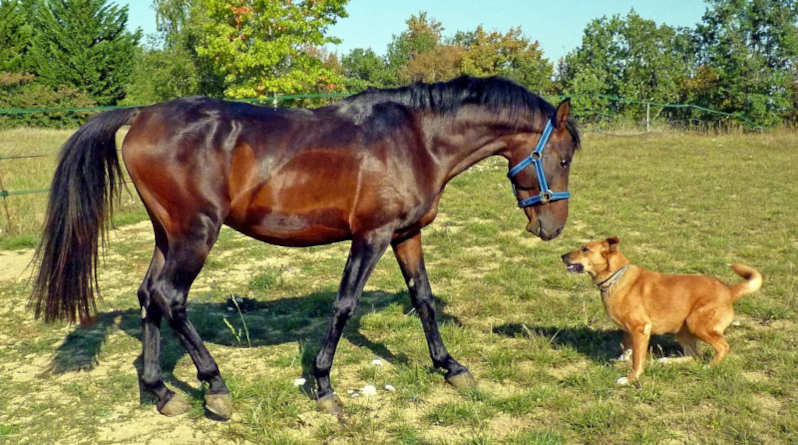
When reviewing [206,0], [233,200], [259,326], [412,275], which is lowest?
[259,326]

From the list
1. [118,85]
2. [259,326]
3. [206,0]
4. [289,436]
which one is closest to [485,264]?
[259,326]

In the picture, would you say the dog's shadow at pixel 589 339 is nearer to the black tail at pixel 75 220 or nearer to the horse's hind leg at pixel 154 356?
the horse's hind leg at pixel 154 356

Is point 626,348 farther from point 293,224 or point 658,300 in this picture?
point 293,224

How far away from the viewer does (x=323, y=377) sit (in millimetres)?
3936

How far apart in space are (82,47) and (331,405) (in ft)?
123

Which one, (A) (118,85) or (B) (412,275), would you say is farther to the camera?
(A) (118,85)

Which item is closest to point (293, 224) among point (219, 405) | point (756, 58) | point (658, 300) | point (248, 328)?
point (219, 405)

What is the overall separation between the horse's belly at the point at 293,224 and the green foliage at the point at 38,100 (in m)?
30.5

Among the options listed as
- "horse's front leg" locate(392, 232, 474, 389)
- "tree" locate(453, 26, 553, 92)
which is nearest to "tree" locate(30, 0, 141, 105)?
"tree" locate(453, 26, 553, 92)

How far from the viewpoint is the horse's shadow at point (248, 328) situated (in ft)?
15.8

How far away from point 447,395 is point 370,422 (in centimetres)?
67

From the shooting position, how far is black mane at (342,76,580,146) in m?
4.14

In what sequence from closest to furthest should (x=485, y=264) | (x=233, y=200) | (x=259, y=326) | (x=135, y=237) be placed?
(x=233, y=200) → (x=259, y=326) → (x=485, y=264) → (x=135, y=237)

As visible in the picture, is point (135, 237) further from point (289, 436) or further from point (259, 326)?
point (289, 436)
